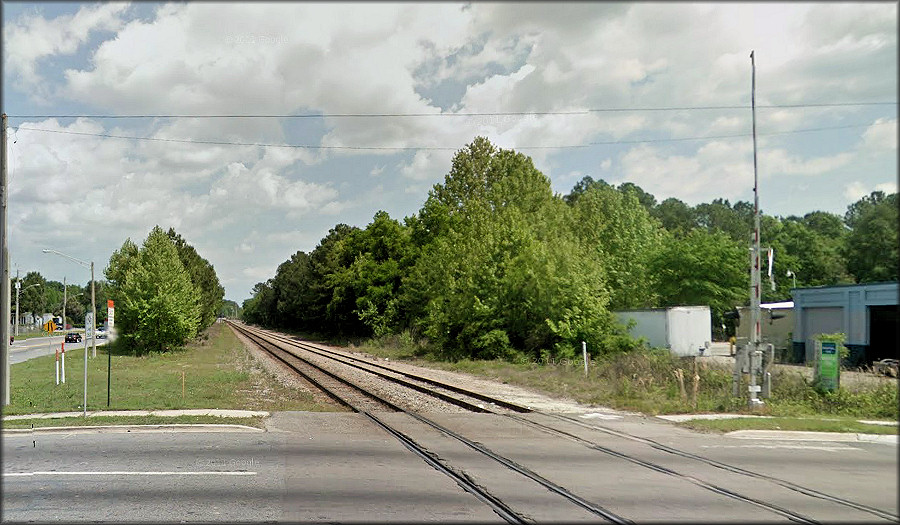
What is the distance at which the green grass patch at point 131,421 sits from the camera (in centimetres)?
1521

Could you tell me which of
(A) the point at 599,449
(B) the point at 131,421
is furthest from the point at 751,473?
(B) the point at 131,421

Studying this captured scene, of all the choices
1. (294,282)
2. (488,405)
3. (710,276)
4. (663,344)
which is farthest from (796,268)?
Result: (294,282)

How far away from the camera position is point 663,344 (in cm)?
3497

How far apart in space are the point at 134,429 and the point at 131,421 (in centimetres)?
95

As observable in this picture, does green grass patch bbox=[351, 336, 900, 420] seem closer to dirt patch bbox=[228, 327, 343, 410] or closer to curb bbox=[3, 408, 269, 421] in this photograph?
dirt patch bbox=[228, 327, 343, 410]

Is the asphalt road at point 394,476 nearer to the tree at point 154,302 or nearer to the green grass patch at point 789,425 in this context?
the green grass patch at point 789,425

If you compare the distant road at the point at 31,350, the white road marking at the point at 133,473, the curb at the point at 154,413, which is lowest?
the distant road at the point at 31,350

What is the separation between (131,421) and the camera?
51.1ft

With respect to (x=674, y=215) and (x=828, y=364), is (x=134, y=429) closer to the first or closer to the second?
(x=828, y=364)

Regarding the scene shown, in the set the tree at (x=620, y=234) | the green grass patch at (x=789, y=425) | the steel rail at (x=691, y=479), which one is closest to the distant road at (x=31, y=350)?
the steel rail at (x=691, y=479)

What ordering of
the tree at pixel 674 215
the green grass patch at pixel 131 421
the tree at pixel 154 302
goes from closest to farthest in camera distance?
the green grass patch at pixel 131 421
the tree at pixel 154 302
the tree at pixel 674 215

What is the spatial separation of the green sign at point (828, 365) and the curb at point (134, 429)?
13.8 meters

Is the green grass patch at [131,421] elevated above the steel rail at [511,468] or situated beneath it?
situated beneath

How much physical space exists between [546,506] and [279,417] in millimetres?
10491
